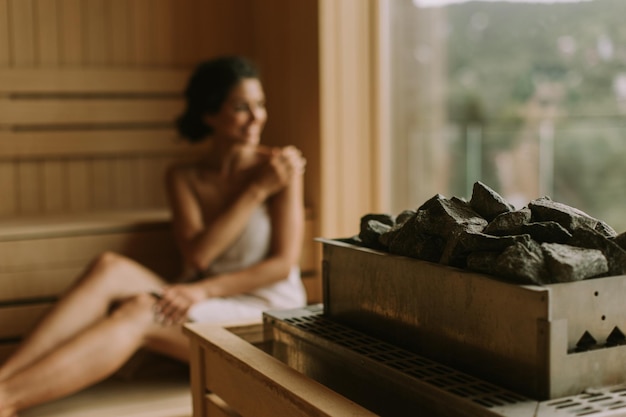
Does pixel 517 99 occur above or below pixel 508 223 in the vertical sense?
above

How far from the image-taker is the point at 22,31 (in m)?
3.98

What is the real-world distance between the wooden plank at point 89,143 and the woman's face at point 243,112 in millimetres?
998

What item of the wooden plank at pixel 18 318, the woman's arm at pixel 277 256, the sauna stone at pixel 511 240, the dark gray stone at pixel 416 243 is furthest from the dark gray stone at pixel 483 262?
the wooden plank at pixel 18 318

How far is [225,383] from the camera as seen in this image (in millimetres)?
1712

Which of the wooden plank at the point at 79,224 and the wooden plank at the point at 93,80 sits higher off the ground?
the wooden plank at the point at 93,80

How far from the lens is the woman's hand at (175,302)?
291 cm

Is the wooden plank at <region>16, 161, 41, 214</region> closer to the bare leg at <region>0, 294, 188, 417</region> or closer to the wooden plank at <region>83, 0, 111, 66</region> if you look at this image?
the wooden plank at <region>83, 0, 111, 66</region>

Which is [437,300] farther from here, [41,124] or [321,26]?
[41,124]

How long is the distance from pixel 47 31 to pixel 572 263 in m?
3.33

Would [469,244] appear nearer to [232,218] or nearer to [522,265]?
[522,265]

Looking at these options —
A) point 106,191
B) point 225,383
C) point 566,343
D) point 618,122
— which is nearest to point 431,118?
point 618,122

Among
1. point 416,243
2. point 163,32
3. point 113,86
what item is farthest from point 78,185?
point 416,243

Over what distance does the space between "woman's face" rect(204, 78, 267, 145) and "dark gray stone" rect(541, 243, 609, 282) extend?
6.86ft

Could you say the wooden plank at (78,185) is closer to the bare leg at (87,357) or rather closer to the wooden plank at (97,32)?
the wooden plank at (97,32)
